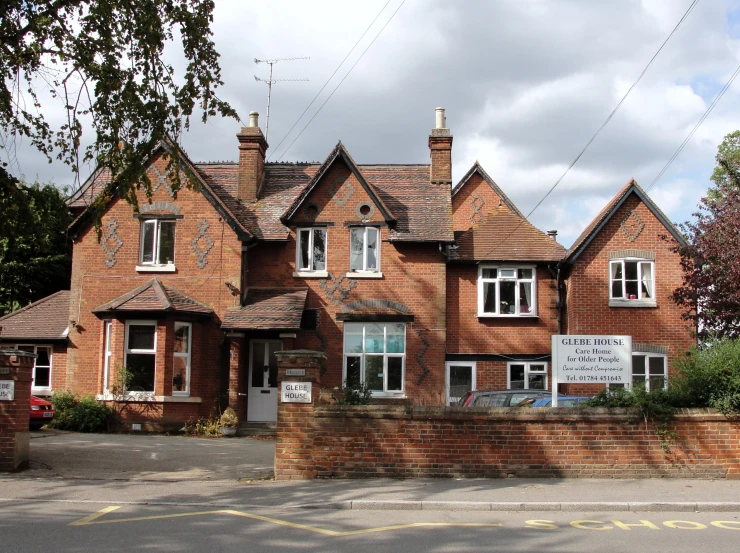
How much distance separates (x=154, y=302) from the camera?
1959cm

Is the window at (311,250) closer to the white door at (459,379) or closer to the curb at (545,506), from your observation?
the white door at (459,379)

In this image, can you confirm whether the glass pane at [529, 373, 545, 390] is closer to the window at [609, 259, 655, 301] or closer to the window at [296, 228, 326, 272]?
the window at [609, 259, 655, 301]

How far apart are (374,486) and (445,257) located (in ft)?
38.7

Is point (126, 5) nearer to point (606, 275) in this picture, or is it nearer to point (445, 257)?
point (445, 257)

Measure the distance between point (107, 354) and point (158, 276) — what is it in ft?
8.43

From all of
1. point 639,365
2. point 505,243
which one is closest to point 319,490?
point 505,243

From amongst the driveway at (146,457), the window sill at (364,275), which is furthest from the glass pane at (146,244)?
the window sill at (364,275)

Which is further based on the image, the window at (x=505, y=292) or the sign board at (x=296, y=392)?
the window at (x=505, y=292)

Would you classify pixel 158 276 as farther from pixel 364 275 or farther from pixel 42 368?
pixel 364 275

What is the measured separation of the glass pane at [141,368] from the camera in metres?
19.8

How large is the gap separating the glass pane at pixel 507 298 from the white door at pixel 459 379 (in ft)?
6.48

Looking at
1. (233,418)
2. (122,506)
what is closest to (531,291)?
(233,418)

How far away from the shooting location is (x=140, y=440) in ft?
57.7

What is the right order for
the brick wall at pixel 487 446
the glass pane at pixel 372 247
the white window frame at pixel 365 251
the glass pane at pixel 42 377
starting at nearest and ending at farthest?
the brick wall at pixel 487 446
the white window frame at pixel 365 251
the glass pane at pixel 372 247
the glass pane at pixel 42 377
